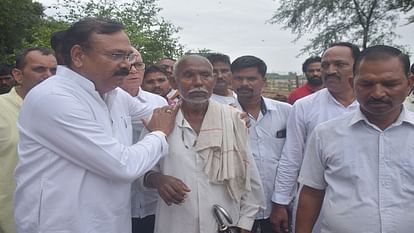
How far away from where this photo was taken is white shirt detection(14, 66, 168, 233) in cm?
207

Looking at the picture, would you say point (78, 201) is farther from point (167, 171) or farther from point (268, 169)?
point (268, 169)

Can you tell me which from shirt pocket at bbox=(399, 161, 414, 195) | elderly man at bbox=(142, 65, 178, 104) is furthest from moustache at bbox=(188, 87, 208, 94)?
elderly man at bbox=(142, 65, 178, 104)

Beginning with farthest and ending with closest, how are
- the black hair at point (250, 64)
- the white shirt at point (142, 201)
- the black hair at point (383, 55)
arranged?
the black hair at point (250, 64)
the white shirt at point (142, 201)
the black hair at point (383, 55)

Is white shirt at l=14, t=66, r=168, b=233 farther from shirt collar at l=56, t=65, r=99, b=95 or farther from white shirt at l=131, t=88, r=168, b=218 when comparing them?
white shirt at l=131, t=88, r=168, b=218

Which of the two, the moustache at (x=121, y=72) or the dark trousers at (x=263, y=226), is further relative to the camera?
the dark trousers at (x=263, y=226)

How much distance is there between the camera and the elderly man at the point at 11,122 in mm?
3096

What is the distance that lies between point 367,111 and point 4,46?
23.9 meters

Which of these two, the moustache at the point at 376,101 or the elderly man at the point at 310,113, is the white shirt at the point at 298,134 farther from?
the moustache at the point at 376,101

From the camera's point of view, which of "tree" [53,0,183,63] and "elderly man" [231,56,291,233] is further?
"tree" [53,0,183,63]

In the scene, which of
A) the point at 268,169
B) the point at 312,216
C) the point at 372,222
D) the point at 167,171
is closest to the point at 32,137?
the point at 167,171

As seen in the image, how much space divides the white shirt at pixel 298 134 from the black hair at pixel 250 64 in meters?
0.57

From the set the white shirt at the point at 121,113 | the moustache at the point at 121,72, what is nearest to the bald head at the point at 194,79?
the white shirt at the point at 121,113

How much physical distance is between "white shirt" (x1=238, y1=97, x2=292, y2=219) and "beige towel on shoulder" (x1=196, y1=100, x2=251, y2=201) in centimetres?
79

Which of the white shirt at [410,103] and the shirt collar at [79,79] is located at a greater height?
the shirt collar at [79,79]
